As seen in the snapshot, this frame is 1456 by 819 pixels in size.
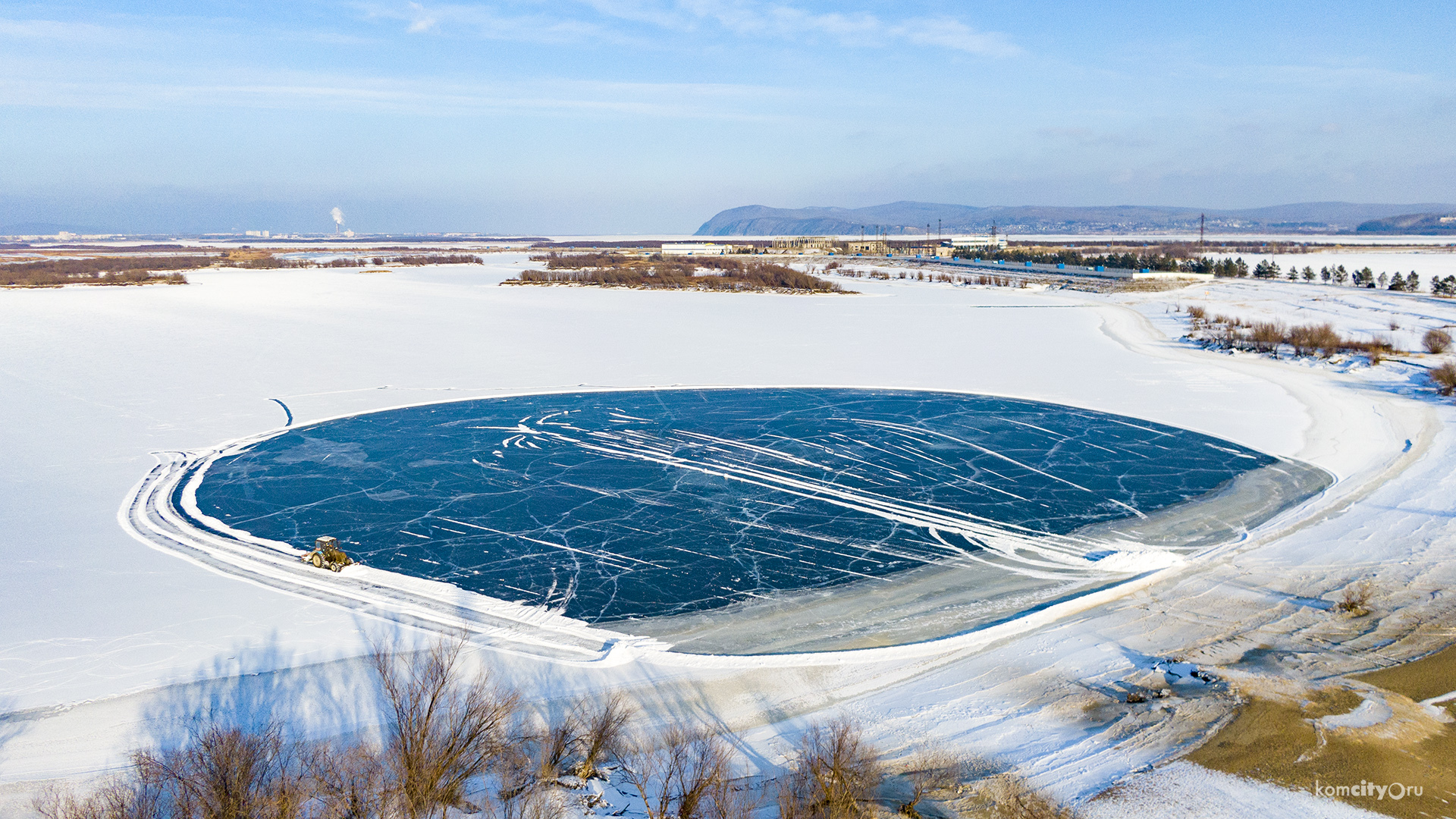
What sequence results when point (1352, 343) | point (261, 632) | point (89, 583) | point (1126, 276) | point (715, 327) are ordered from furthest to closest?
point (1126, 276)
point (715, 327)
point (1352, 343)
point (89, 583)
point (261, 632)

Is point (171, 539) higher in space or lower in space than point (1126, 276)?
lower

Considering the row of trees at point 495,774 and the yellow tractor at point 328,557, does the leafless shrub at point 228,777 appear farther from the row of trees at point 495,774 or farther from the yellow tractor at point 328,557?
the yellow tractor at point 328,557

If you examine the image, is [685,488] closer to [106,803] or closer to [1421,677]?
[106,803]

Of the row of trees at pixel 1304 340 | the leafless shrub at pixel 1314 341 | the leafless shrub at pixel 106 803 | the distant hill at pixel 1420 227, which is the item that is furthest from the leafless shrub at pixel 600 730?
the distant hill at pixel 1420 227

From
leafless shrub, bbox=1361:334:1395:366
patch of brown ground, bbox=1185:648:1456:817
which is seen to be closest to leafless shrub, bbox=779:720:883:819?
patch of brown ground, bbox=1185:648:1456:817

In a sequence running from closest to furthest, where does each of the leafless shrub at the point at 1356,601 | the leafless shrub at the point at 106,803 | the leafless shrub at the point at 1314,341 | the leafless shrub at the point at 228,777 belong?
the leafless shrub at the point at 228,777, the leafless shrub at the point at 106,803, the leafless shrub at the point at 1356,601, the leafless shrub at the point at 1314,341

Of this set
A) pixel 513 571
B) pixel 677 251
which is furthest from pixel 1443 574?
pixel 677 251

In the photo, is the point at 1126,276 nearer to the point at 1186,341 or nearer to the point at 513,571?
the point at 1186,341
